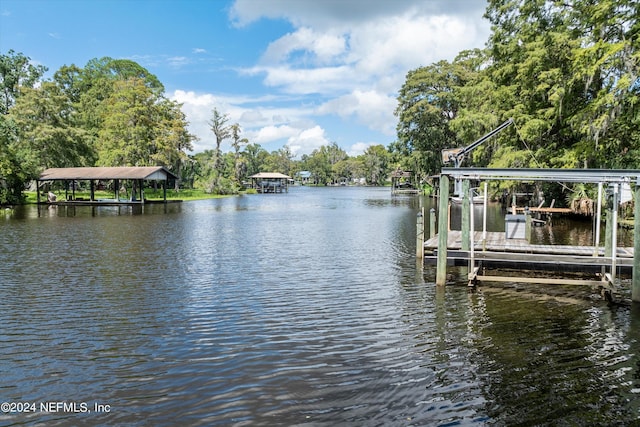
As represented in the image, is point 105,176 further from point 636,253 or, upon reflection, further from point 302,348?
point 636,253

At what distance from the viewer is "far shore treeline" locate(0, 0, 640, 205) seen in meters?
21.1

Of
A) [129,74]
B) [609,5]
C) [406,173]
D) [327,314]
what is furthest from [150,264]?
[129,74]

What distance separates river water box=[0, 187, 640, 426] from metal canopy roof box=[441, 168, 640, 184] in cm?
284

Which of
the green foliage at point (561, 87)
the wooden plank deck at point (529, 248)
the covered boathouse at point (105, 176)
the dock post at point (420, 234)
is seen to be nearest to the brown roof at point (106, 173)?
the covered boathouse at point (105, 176)

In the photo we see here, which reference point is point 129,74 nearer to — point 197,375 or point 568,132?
point 568,132

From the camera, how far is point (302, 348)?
7.61 m

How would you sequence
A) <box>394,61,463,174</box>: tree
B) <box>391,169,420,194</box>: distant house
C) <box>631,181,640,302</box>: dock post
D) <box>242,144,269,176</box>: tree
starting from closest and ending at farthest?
<box>631,181,640,302</box>: dock post, <box>394,61,463,174</box>: tree, <box>391,169,420,194</box>: distant house, <box>242,144,269,176</box>: tree

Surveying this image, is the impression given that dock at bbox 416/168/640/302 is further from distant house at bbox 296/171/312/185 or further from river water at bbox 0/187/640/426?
distant house at bbox 296/171/312/185

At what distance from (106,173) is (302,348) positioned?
144 ft

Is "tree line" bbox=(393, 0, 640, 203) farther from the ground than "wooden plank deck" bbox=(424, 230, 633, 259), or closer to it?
farther from the ground

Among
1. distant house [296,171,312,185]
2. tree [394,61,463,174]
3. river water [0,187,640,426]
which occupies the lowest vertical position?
river water [0,187,640,426]

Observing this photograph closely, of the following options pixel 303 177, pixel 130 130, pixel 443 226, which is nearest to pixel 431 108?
pixel 130 130

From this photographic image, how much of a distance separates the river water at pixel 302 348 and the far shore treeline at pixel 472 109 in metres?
13.9

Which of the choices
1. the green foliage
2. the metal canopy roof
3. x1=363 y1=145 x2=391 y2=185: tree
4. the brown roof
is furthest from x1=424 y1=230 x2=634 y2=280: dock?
x1=363 y1=145 x2=391 y2=185: tree
